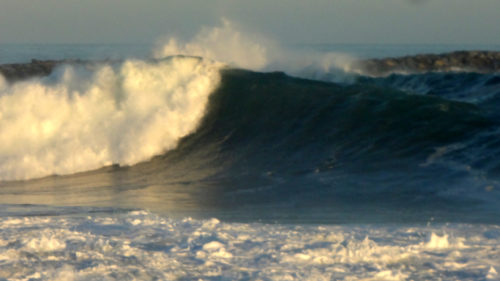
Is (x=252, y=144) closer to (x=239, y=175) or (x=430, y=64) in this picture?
(x=239, y=175)

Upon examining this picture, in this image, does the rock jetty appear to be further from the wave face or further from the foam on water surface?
the foam on water surface

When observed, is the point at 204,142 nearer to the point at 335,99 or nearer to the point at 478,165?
the point at 335,99

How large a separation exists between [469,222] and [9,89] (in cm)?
1049

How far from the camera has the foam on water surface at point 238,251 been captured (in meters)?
4.38

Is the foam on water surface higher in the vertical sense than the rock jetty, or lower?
lower

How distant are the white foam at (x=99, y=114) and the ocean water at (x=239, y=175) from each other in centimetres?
3

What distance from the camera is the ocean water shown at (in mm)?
4723

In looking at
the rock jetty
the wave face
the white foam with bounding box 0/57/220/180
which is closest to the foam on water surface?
the wave face

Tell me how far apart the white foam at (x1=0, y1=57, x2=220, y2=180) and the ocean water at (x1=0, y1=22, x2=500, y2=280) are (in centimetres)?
3

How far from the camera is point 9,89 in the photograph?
14188 millimetres

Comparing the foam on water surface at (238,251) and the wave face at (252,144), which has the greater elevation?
the wave face at (252,144)

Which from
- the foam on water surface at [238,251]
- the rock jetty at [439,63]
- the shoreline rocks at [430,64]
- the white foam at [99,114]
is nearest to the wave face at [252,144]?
the white foam at [99,114]

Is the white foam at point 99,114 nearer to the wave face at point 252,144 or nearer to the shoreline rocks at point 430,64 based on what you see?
the wave face at point 252,144

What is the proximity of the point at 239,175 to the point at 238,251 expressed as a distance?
5.15 metres
